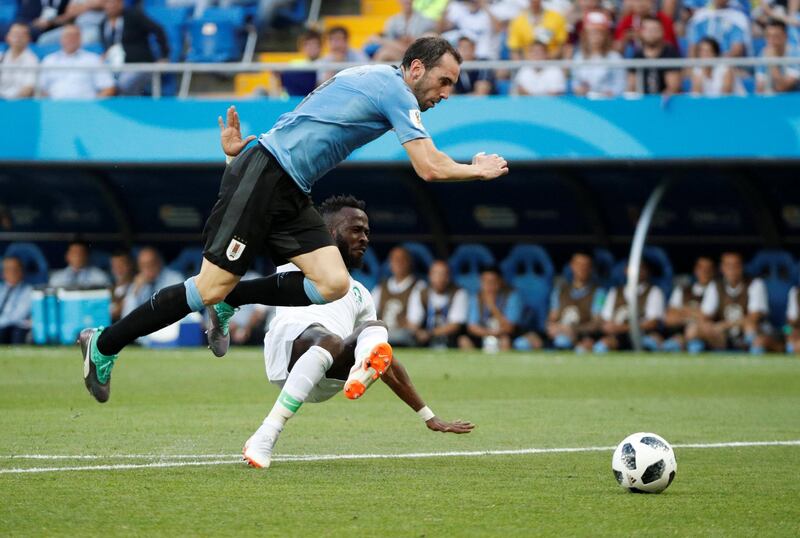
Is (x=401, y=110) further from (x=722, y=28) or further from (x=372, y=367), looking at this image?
(x=722, y=28)

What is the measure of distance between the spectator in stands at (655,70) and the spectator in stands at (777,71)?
3.14 ft

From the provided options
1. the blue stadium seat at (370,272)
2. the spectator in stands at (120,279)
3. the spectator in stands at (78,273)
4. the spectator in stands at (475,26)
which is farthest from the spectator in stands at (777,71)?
the spectator in stands at (78,273)

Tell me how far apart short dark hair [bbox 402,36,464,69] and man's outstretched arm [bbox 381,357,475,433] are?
1.58 metres

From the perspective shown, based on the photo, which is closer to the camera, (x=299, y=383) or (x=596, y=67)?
(x=299, y=383)

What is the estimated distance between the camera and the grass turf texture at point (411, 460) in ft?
18.6

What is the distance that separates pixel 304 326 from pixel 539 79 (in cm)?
1020

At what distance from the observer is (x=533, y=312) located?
1973cm

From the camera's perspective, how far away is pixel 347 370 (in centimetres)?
791

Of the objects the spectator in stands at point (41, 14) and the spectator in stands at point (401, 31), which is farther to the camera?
the spectator in stands at point (41, 14)

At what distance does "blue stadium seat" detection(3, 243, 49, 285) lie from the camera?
2167cm

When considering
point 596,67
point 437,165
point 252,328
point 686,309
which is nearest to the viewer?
point 437,165

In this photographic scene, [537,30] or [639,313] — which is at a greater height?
[537,30]

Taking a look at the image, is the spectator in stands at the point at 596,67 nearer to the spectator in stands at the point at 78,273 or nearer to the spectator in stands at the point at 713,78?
the spectator in stands at the point at 713,78

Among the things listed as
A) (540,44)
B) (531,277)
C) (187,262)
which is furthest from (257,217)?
(187,262)
